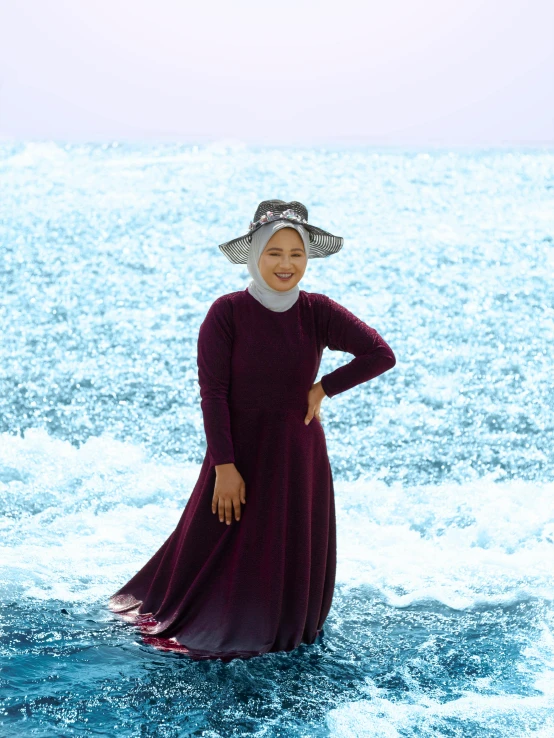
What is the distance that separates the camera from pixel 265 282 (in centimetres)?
271

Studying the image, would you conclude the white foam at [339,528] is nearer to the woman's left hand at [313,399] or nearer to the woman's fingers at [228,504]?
the woman's fingers at [228,504]

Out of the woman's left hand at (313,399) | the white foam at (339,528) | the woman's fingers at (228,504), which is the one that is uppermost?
the woman's left hand at (313,399)

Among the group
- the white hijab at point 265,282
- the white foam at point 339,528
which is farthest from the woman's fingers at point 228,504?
the white foam at point 339,528

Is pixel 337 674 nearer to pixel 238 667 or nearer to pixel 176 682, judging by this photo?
pixel 238 667

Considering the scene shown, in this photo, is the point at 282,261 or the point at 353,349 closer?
the point at 282,261

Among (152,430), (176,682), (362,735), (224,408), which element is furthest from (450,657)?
(152,430)

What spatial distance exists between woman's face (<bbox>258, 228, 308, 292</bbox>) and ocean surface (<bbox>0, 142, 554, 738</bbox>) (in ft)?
3.71

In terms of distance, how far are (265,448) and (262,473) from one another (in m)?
0.08

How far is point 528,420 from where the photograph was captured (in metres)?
5.95

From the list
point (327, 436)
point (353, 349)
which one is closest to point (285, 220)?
point (353, 349)

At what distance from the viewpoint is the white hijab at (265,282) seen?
270 centimetres

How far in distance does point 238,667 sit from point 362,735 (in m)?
0.44

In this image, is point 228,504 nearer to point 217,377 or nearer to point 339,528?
point 217,377

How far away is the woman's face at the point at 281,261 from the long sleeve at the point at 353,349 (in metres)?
0.13
